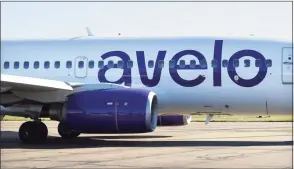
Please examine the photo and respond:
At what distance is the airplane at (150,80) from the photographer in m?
16.0

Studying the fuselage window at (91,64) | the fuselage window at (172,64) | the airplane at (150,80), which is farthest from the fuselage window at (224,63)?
the fuselage window at (91,64)

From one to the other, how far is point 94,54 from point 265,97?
5.59 m

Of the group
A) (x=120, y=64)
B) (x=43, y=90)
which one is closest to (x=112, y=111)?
(x=43, y=90)

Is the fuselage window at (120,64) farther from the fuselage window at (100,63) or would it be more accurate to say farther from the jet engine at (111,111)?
the jet engine at (111,111)

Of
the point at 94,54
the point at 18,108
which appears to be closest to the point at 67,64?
the point at 94,54

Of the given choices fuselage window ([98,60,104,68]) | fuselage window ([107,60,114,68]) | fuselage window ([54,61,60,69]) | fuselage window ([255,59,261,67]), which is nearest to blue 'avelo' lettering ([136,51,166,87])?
fuselage window ([107,60,114,68])

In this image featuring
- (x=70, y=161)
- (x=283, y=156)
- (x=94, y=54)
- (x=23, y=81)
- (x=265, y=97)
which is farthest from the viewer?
(x=94, y=54)

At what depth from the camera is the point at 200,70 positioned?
17234 millimetres

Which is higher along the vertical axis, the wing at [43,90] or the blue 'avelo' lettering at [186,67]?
the blue 'avelo' lettering at [186,67]

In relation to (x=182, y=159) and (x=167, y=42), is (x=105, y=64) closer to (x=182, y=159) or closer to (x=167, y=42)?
(x=167, y=42)

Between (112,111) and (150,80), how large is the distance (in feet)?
7.85

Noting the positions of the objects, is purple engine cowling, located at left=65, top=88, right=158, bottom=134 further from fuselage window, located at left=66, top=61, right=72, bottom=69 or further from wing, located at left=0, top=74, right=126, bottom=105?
fuselage window, located at left=66, top=61, right=72, bottom=69

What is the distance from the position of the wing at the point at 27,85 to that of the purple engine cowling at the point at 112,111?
0.60m

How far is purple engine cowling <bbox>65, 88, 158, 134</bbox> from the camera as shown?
1545cm
